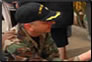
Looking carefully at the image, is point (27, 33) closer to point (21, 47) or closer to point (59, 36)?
point (21, 47)

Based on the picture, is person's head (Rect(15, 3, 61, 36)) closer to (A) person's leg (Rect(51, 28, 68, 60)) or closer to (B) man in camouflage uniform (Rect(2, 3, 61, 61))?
(B) man in camouflage uniform (Rect(2, 3, 61, 61))

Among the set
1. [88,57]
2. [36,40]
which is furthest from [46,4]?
[88,57]

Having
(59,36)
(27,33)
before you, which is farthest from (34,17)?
(59,36)

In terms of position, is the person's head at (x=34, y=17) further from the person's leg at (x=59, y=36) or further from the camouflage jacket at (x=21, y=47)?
the person's leg at (x=59, y=36)

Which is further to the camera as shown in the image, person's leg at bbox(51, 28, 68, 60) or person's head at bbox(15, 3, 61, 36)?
person's leg at bbox(51, 28, 68, 60)

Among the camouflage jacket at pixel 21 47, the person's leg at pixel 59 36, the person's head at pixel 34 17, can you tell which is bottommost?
the person's leg at pixel 59 36

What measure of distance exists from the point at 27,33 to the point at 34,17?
10 centimetres

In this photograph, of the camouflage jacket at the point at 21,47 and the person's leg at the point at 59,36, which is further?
the person's leg at the point at 59,36

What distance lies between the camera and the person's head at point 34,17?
100 cm

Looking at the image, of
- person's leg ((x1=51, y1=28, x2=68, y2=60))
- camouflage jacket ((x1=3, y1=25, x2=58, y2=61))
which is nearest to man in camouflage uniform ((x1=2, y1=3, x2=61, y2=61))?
camouflage jacket ((x1=3, y1=25, x2=58, y2=61))

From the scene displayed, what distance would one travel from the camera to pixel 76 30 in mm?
2701

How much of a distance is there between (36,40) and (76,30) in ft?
5.26

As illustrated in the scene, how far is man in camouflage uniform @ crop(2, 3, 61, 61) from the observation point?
102 centimetres

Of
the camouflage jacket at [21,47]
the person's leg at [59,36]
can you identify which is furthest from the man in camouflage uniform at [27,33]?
the person's leg at [59,36]
